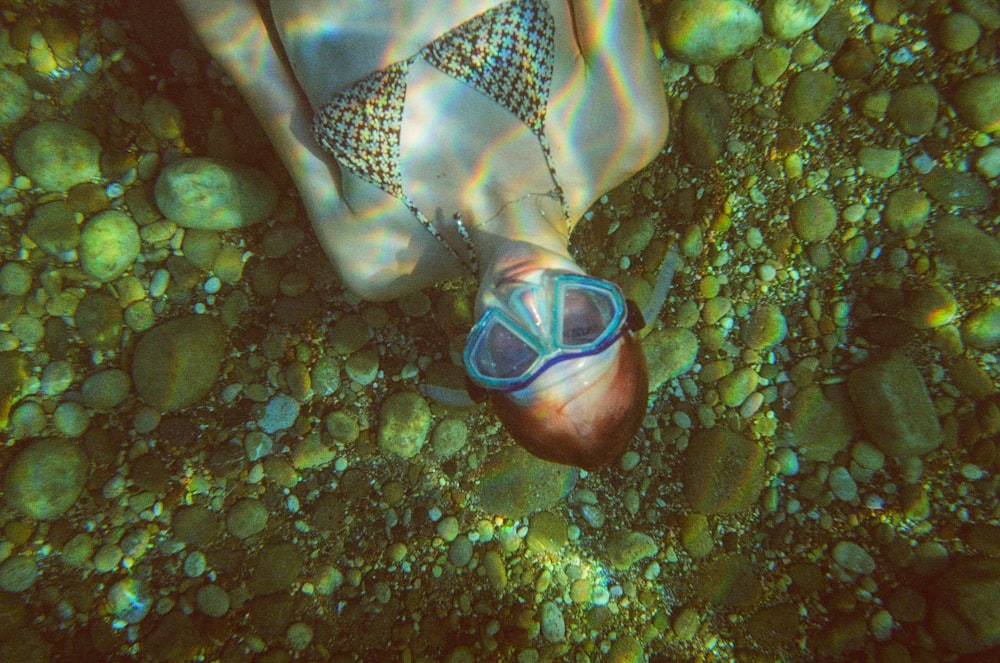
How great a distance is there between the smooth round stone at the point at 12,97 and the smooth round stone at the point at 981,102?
5667 mm

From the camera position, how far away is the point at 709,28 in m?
3.17

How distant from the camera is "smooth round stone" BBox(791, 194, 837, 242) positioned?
3.19 m

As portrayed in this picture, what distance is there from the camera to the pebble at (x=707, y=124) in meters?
3.28

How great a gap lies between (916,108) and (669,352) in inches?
80.0

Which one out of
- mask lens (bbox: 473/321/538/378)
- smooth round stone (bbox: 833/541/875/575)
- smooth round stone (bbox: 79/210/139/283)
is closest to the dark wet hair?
mask lens (bbox: 473/321/538/378)

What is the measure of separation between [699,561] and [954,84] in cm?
328

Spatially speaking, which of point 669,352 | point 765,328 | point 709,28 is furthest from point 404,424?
point 709,28

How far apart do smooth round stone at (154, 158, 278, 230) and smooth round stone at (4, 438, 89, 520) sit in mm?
1644

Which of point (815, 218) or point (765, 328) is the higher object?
point (815, 218)

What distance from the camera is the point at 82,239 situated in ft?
10.8

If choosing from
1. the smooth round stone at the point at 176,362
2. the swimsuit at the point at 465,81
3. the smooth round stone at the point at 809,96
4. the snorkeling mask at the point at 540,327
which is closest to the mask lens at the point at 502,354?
the snorkeling mask at the point at 540,327

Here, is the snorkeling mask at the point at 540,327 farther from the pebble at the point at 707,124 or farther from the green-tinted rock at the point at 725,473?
the pebble at the point at 707,124

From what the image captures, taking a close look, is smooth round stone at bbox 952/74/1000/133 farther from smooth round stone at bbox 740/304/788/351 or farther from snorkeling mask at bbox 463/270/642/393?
snorkeling mask at bbox 463/270/642/393

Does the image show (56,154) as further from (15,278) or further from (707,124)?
(707,124)
